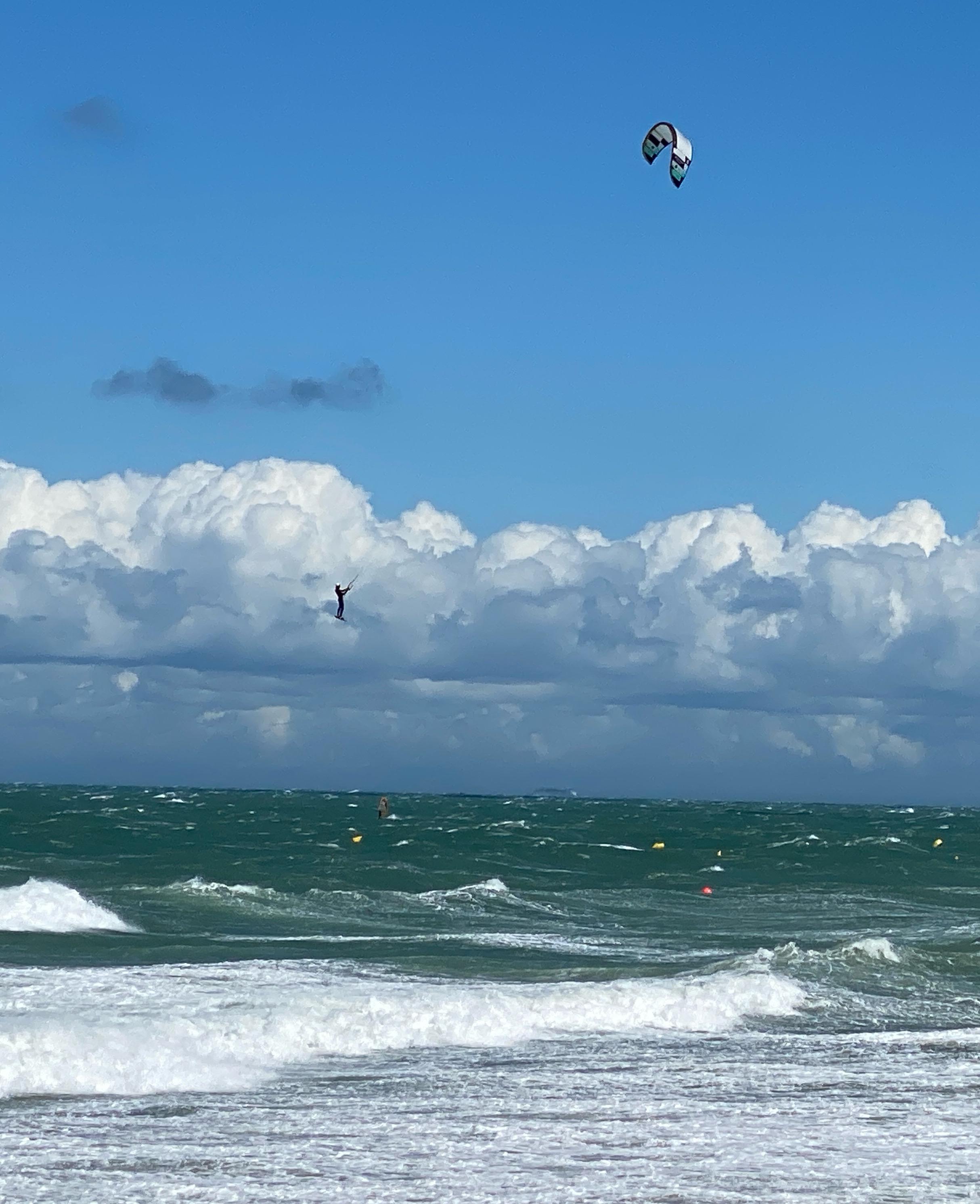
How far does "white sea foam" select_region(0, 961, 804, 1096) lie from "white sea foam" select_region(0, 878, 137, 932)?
8.61 metres

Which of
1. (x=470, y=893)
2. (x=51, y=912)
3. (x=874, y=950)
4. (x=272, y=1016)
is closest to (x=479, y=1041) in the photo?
(x=272, y=1016)

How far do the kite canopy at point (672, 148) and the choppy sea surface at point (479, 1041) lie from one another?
1745 centimetres

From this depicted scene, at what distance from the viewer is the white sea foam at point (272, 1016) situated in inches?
752

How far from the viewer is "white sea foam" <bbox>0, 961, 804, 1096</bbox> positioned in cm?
1909

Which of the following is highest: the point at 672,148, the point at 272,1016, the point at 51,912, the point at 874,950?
the point at 672,148

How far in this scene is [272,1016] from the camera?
22.1 meters

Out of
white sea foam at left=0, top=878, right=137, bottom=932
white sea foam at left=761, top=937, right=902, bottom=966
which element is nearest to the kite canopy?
white sea foam at left=761, top=937, right=902, bottom=966

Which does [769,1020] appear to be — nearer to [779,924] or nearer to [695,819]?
[779,924]

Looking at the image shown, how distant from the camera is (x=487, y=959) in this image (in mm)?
30688

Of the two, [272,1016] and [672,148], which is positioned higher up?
[672,148]

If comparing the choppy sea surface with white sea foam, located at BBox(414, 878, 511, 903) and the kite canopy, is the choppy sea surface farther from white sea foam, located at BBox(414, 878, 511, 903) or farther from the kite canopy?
the kite canopy

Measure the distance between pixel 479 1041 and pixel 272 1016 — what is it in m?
3.08

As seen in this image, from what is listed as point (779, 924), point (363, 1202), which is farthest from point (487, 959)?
point (363, 1202)

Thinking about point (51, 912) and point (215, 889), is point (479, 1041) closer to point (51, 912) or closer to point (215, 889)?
point (51, 912)
